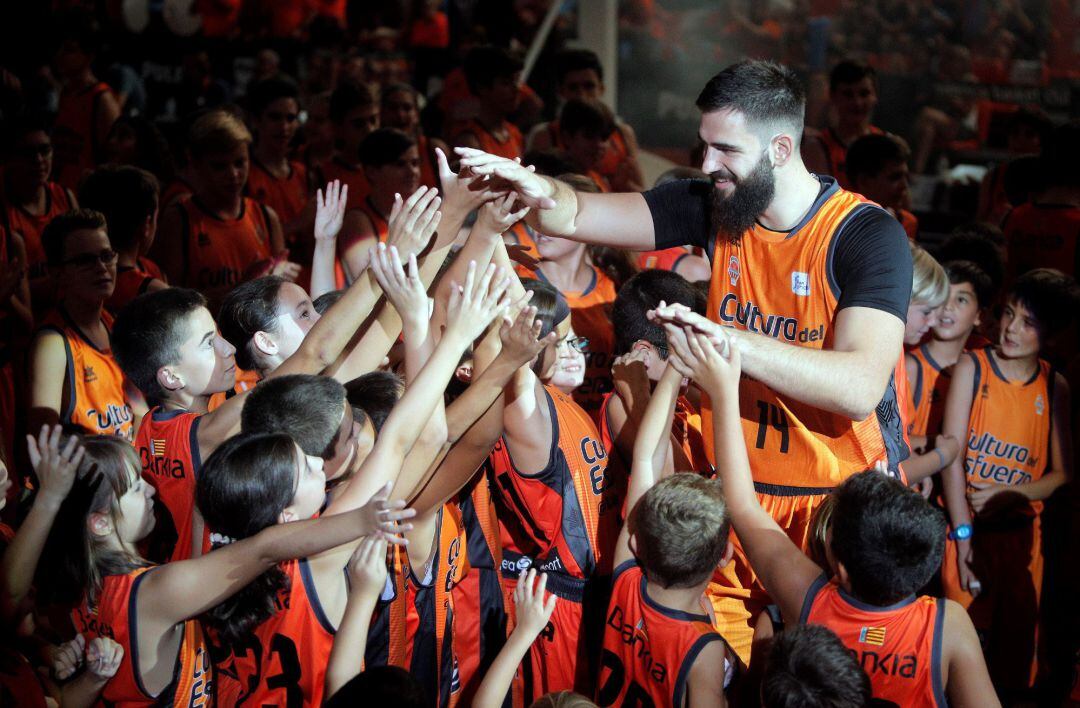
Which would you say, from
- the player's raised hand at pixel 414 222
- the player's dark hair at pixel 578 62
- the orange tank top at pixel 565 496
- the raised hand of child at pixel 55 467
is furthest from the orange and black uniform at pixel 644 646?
the player's dark hair at pixel 578 62

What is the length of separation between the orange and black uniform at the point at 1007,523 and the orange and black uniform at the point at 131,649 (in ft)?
10.2

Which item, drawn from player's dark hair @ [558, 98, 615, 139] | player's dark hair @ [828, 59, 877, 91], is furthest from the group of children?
player's dark hair @ [828, 59, 877, 91]

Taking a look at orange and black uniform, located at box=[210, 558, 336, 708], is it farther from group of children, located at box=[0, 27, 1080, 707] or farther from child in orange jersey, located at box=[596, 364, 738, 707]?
child in orange jersey, located at box=[596, 364, 738, 707]

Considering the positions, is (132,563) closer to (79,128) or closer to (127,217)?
(127,217)

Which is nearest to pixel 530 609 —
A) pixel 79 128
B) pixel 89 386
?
pixel 89 386

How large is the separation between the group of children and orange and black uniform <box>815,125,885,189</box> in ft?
7.24

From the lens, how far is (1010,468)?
460 cm

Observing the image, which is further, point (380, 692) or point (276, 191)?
point (276, 191)

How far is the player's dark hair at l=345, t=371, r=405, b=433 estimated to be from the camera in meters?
3.40

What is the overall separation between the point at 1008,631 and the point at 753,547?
2.45 meters

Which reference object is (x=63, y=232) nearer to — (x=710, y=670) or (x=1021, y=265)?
(x=710, y=670)

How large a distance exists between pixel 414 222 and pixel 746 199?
102cm

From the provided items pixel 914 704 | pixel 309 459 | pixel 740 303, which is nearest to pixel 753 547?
pixel 914 704

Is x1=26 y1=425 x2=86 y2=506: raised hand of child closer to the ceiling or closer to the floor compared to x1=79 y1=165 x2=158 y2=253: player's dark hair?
closer to the ceiling
